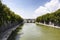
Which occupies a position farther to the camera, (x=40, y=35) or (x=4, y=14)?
(x=40, y=35)

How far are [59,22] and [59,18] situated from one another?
5.50ft

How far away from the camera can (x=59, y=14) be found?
57469 millimetres

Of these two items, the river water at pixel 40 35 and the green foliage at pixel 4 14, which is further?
the river water at pixel 40 35

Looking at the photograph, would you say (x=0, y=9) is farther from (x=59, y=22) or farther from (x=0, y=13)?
(x=59, y=22)

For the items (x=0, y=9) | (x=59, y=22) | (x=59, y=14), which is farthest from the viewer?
(x=59, y=14)

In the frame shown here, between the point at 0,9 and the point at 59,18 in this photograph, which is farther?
the point at 59,18

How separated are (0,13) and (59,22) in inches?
1325

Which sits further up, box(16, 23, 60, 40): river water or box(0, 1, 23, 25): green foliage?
box(0, 1, 23, 25): green foliage

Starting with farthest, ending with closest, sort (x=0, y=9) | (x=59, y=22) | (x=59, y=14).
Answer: (x=59, y=14), (x=59, y=22), (x=0, y=9)

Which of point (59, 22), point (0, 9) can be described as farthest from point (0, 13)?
point (59, 22)

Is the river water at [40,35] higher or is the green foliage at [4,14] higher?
the green foliage at [4,14]

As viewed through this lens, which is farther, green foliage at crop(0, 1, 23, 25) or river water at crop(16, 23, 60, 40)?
river water at crop(16, 23, 60, 40)

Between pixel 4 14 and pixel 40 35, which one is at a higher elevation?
pixel 4 14

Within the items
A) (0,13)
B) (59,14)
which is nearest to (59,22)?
(59,14)
